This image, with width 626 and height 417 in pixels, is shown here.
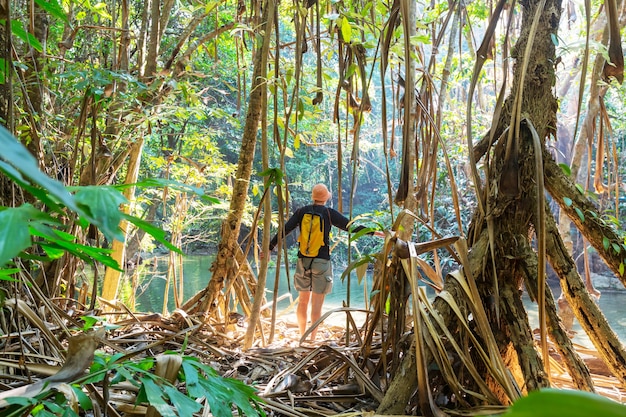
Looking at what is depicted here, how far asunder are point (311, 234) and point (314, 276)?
0.82ft

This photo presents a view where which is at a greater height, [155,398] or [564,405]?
[564,405]

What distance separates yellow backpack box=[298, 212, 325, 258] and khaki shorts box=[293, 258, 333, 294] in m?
0.05

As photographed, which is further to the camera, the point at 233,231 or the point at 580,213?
the point at 233,231

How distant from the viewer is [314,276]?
109 inches

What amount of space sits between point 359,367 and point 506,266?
0.46 m

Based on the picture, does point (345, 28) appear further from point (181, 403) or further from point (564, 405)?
point (564, 405)

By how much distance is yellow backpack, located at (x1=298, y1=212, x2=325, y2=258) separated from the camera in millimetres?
2717

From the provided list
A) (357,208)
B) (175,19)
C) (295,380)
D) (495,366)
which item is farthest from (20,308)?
(357,208)

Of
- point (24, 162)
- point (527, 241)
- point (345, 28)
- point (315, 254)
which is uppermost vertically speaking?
point (345, 28)

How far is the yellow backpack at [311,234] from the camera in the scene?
2.72m

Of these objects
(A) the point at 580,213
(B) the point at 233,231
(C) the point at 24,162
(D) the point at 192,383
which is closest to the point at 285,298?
(B) the point at 233,231

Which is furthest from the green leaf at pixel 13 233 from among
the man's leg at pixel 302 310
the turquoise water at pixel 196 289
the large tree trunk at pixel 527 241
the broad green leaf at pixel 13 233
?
the turquoise water at pixel 196 289

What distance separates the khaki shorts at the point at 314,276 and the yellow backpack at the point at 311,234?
0.17 feet

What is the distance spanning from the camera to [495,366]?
969 millimetres
